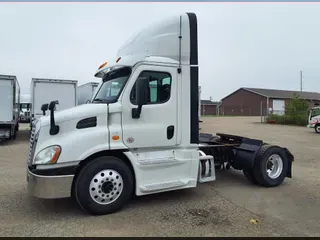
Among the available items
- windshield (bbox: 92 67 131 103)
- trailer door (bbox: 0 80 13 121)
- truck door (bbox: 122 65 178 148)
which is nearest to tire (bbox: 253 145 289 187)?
truck door (bbox: 122 65 178 148)

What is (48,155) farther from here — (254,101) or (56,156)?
(254,101)

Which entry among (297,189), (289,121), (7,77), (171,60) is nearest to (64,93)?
(7,77)

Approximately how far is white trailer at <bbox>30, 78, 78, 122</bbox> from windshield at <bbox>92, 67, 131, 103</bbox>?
11.4 meters

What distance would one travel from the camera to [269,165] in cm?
660

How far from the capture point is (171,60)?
528cm

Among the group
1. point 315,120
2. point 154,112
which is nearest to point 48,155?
point 154,112

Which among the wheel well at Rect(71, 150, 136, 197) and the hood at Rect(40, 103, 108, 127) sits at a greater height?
the hood at Rect(40, 103, 108, 127)

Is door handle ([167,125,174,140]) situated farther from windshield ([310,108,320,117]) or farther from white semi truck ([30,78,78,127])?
windshield ([310,108,320,117])

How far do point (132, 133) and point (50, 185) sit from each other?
1.52m

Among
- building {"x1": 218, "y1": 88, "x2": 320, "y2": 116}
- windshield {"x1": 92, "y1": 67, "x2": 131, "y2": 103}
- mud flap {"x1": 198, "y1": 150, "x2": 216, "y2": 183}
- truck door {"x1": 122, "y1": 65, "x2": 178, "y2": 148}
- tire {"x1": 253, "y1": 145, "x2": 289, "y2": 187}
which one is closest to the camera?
truck door {"x1": 122, "y1": 65, "x2": 178, "y2": 148}

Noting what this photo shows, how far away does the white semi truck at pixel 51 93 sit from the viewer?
640 inches

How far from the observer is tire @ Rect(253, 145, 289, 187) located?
6312 mm

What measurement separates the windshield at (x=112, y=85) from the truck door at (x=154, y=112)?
159 millimetres

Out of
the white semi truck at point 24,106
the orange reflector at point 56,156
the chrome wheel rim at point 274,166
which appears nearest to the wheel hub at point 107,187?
the orange reflector at point 56,156
